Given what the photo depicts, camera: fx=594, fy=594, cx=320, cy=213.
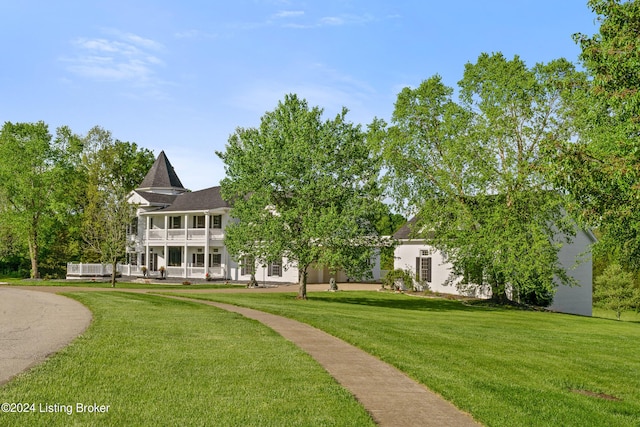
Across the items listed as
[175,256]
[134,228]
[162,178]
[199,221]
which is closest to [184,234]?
[199,221]

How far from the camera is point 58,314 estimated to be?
1886 cm

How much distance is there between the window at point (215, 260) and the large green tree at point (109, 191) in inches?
Result: 300

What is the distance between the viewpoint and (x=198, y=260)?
53406mm

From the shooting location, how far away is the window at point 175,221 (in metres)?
54.9

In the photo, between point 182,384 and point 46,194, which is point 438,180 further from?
point 46,194

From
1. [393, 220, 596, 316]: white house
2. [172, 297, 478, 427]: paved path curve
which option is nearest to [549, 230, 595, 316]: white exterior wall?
[393, 220, 596, 316]: white house

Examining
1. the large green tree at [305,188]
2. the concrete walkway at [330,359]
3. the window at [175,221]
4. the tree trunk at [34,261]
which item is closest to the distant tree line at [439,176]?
the large green tree at [305,188]

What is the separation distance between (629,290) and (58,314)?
53.1 m

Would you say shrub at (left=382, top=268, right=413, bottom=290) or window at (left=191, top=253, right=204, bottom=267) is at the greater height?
window at (left=191, top=253, right=204, bottom=267)

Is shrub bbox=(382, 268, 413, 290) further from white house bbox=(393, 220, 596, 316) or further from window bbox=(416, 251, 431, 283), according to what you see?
window bbox=(416, 251, 431, 283)

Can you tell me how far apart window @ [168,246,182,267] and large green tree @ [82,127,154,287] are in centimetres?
458

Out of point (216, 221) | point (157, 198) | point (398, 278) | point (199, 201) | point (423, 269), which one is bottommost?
point (398, 278)

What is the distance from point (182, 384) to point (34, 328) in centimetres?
828

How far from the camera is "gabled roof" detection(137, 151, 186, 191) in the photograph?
→ 6147 cm
